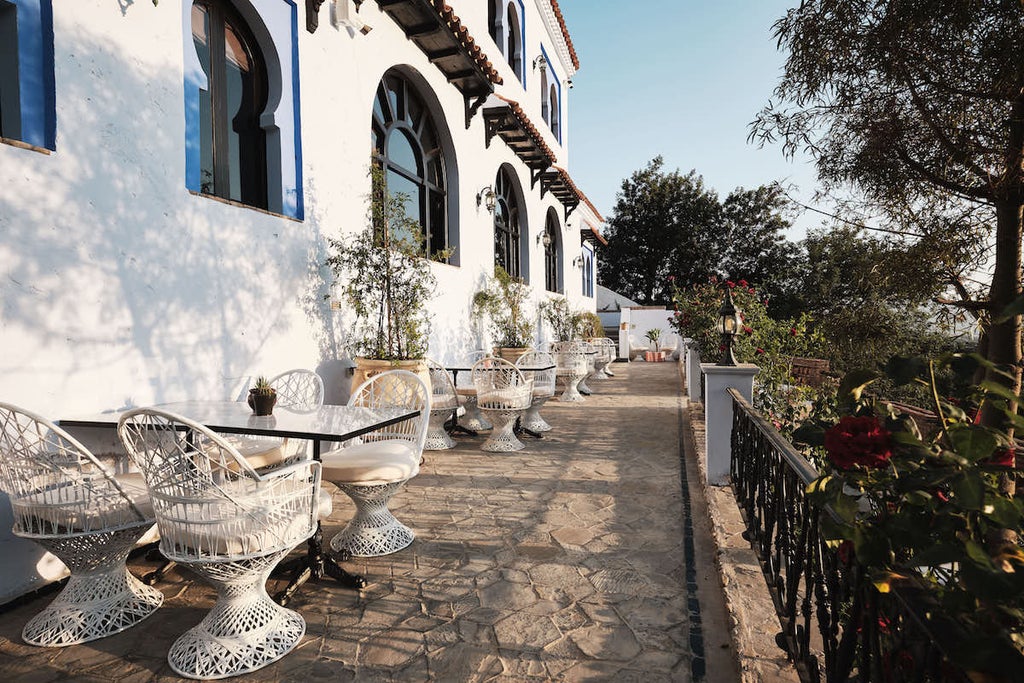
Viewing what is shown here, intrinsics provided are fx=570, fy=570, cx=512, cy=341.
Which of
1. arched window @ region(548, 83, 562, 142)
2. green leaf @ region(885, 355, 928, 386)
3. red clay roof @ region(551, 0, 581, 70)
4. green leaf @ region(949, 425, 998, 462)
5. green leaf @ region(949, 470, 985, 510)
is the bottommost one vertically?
green leaf @ region(949, 470, 985, 510)

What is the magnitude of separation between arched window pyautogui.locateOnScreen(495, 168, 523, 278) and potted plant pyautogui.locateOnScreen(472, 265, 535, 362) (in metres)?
0.85

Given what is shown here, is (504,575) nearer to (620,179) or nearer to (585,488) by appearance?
(585,488)

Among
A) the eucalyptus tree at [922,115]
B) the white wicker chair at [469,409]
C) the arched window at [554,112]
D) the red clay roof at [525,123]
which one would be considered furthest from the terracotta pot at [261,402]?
the arched window at [554,112]

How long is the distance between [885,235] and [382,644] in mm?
5076

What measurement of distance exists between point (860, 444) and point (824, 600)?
0.83 meters

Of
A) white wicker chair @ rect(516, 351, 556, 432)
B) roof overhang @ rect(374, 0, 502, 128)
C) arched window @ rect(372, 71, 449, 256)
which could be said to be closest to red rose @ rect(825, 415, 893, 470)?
white wicker chair @ rect(516, 351, 556, 432)

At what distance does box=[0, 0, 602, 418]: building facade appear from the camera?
3.15m

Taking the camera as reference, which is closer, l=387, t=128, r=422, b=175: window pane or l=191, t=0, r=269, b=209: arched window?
l=191, t=0, r=269, b=209: arched window

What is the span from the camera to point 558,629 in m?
2.70

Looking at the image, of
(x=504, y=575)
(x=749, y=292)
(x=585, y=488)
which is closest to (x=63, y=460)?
(x=504, y=575)

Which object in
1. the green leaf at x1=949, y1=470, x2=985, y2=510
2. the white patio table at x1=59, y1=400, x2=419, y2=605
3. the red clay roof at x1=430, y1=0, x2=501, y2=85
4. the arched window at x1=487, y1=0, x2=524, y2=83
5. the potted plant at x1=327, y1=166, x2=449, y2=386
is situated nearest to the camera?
the green leaf at x1=949, y1=470, x2=985, y2=510

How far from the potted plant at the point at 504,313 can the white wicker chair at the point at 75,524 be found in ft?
22.9

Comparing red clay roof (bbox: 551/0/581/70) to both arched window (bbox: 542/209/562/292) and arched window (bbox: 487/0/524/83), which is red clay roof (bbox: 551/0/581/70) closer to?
arched window (bbox: 487/0/524/83)

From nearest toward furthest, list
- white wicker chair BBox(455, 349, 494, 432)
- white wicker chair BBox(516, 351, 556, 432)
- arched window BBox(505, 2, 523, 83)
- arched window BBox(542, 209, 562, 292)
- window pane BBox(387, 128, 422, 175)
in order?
white wicker chair BBox(455, 349, 494, 432) → white wicker chair BBox(516, 351, 556, 432) → window pane BBox(387, 128, 422, 175) → arched window BBox(505, 2, 523, 83) → arched window BBox(542, 209, 562, 292)
